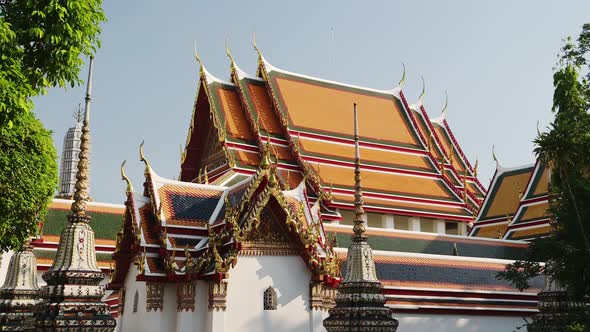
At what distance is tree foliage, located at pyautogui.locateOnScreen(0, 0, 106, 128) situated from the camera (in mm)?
9320

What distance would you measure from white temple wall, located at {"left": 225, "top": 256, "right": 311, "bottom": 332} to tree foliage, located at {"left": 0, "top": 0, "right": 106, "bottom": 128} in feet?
16.1

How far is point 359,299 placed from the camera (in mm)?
9742

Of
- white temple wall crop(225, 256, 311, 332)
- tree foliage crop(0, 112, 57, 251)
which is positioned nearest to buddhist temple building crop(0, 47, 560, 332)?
white temple wall crop(225, 256, 311, 332)

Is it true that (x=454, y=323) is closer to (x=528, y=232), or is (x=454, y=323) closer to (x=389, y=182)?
(x=528, y=232)

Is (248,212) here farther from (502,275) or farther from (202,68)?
(202,68)

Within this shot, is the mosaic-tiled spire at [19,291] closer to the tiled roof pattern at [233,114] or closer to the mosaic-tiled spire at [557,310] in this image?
the mosaic-tiled spire at [557,310]

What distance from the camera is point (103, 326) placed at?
293 inches

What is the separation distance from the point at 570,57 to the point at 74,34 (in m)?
11.7

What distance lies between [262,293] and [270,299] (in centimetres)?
23

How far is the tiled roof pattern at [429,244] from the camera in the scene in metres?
19.4

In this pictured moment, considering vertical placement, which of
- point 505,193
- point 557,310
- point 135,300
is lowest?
point 557,310

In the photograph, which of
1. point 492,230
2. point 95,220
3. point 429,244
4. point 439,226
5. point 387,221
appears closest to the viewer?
point 429,244

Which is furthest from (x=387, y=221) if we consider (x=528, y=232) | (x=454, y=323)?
(x=454, y=323)

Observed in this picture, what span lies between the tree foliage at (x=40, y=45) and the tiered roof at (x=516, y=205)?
1735 centimetres
